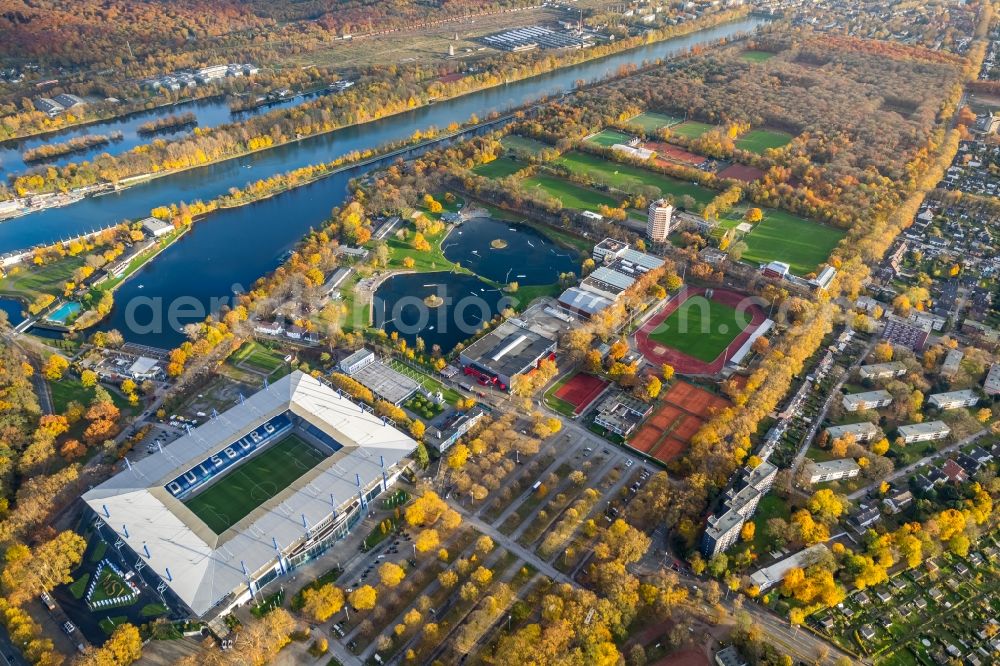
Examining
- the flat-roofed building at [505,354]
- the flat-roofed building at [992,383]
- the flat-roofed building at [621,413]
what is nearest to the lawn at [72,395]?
the flat-roofed building at [505,354]

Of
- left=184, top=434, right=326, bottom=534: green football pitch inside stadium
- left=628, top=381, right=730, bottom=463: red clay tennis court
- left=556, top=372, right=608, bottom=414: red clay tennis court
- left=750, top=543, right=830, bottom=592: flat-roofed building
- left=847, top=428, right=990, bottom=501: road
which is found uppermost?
left=184, top=434, right=326, bottom=534: green football pitch inside stadium

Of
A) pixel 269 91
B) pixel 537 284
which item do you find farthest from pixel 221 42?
pixel 537 284

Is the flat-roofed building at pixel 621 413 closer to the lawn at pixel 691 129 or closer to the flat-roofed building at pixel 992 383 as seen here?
the flat-roofed building at pixel 992 383

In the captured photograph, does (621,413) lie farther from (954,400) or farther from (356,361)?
(954,400)

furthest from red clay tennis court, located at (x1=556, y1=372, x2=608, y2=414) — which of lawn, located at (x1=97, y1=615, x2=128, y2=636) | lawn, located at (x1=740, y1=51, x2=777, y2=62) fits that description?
lawn, located at (x1=740, y1=51, x2=777, y2=62)

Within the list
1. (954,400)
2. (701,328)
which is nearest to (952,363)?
(954,400)

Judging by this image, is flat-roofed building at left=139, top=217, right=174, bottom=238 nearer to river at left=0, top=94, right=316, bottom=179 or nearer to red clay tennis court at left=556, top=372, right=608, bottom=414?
river at left=0, top=94, right=316, bottom=179
